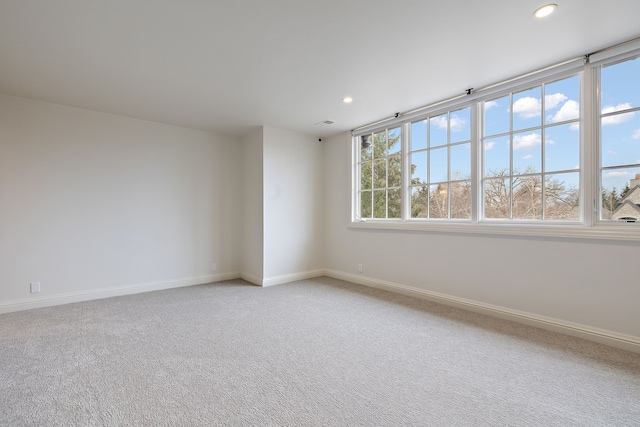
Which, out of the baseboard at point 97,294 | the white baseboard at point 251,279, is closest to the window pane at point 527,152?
the white baseboard at point 251,279

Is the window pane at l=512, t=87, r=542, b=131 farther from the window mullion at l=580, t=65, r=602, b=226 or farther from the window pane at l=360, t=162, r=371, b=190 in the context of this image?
the window pane at l=360, t=162, r=371, b=190

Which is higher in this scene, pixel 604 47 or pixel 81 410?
→ pixel 604 47

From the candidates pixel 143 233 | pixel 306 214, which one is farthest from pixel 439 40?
pixel 143 233

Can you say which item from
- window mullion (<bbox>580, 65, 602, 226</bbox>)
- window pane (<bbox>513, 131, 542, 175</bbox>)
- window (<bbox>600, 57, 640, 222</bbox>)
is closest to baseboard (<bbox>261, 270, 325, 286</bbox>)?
window pane (<bbox>513, 131, 542, 175</bbox>)

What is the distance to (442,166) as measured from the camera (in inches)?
151

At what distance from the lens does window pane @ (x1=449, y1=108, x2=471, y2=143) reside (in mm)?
3551

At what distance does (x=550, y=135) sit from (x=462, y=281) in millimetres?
1790

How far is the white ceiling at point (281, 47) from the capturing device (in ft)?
6.55

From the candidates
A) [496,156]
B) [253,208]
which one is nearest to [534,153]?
[496,156]

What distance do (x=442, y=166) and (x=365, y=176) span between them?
1.31 meters

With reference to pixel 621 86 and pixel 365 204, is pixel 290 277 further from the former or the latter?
pixel 621 86

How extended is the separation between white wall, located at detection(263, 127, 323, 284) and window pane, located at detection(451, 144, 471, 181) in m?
2.35

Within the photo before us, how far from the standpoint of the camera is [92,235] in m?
3.86

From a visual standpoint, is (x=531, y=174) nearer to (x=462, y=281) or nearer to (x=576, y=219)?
(x=576, y=219)
